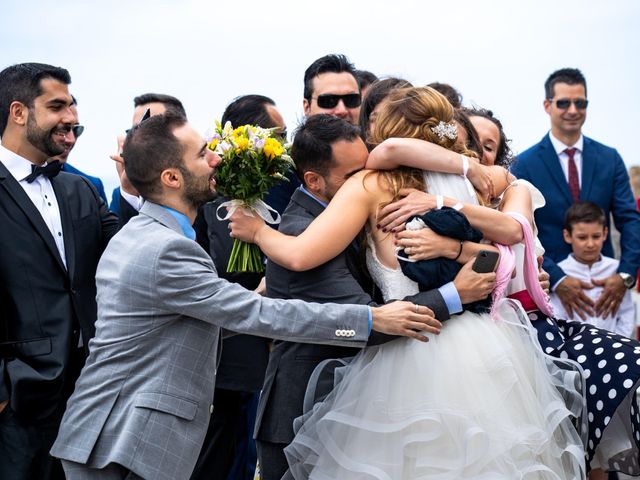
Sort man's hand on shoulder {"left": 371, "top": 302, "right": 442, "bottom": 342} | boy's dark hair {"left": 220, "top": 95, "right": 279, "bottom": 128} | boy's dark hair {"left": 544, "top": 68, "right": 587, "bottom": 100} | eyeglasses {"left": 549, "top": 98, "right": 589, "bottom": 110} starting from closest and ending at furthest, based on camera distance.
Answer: man's hand on shoulder {"left": 371, "top": 302, "right": 442, "bottom": 342}
boy's dark hair {"left": 220, "top": 95, "right": 279, "bottom": 128}
eyeglasses {"left": 549, "top": 98, "right": 589, "bottom": 110}
boy's dark hair {"left": 544, "top": 68, "right": 587, "bottom": 100}

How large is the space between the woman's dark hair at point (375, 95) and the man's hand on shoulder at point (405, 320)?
0.96 meters

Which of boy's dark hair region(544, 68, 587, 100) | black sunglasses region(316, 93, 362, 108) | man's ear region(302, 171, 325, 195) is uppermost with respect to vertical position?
boy's dark hair region(544, 68, 587, 100)

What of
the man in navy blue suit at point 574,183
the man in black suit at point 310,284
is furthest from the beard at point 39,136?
the man in navy blue suit at point 574,183

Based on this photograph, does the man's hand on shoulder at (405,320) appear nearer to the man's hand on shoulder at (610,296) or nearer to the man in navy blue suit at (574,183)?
the man in navy blue suit at (574,183)

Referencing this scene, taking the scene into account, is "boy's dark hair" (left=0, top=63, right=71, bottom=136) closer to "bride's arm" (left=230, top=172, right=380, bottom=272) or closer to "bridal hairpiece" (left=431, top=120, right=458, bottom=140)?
"bride's arm" (left=230, top=172, right=380, bottom=272)

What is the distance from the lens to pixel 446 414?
3.23 meters

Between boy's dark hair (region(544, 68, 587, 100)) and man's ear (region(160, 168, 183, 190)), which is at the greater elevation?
boy's dark hair (region(544, 68, 587, 100))

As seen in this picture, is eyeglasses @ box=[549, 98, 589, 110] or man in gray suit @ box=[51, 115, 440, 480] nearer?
man in gray suit @ box=[51, 115, 440, 480]

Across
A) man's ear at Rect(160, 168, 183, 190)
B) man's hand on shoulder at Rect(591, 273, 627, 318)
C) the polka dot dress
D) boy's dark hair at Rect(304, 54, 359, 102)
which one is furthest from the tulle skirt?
man's hand on shoulder at Rect(591, 273, 627, 318)

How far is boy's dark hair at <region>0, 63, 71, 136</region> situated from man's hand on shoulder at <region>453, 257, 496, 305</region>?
7.12 feet

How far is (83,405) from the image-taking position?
3.22 m

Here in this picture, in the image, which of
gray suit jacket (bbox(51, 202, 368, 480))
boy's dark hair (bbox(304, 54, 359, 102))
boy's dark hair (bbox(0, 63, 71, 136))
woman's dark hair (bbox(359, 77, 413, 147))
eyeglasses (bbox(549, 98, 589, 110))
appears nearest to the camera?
gray suit jacket (bbox(51, 202, 368, 480))

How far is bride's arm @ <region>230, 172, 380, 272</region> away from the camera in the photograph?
3.43 m

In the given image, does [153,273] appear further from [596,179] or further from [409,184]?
[596,179]
